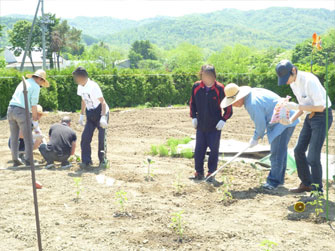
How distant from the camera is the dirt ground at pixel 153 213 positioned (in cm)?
327

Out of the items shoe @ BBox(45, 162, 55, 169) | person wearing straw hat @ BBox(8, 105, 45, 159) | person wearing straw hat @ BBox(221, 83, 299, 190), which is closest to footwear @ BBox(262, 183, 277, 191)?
person wearing straw hat @ BBox(221, 83, 299, 190)

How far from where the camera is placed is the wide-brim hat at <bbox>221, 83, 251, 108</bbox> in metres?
4.59

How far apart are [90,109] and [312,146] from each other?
3227 millimetres

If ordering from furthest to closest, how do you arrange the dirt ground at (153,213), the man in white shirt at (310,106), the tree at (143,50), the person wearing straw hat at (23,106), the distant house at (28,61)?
the tree at (143,50)
the distant house at (28,61)
the person wearing straw hat at (23,106)
the man in white shirt at (310,106)
the dirt ground at (153,213)

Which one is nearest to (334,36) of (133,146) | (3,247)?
(133,146)

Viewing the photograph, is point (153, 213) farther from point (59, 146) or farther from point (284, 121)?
point (59, 146)

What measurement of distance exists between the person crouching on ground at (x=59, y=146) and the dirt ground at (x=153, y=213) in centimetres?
20

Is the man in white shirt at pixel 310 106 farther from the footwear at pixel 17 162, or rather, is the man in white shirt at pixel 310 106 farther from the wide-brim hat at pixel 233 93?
the footwear at pixel 17 162

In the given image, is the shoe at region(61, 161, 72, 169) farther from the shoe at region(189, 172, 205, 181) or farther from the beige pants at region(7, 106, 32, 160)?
the shoe at region(189, 172, 205, 181)

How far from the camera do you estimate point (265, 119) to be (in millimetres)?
4613

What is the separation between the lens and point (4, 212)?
4.03m

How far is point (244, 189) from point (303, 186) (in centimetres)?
72

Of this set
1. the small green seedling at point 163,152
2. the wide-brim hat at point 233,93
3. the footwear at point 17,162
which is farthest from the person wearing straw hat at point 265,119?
the footwear at point 17,162

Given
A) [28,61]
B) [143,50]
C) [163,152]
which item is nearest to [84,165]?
[163,152]
